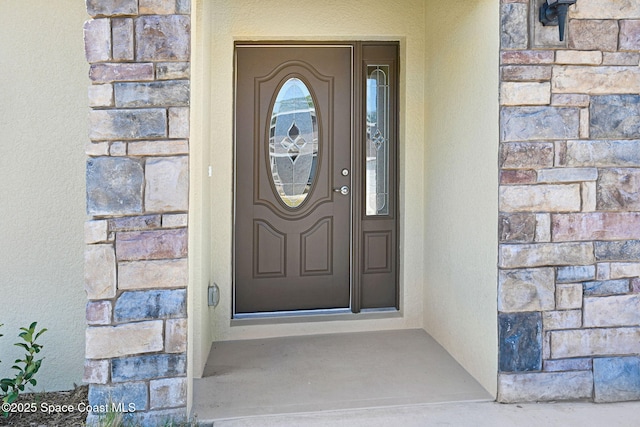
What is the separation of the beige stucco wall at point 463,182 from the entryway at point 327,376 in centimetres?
17

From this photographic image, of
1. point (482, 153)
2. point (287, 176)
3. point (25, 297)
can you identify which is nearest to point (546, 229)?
point (482, 153)

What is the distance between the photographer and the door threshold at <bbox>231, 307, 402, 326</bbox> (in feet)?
12.6

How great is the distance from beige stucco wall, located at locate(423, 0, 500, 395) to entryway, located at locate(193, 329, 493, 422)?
174mm

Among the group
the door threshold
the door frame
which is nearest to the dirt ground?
the door threshold

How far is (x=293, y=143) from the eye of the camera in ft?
13.1

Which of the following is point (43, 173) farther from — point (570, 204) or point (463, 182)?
point (570, 204)

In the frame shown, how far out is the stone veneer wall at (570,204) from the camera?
8.66 ft

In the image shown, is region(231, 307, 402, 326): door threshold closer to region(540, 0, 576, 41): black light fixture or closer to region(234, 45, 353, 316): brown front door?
region(234, 45, 353, 316): brown front door

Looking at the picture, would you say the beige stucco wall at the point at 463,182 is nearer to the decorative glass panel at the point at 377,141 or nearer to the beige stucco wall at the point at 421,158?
the beige stucco wall at the point at 421,158

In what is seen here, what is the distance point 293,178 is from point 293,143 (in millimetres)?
268

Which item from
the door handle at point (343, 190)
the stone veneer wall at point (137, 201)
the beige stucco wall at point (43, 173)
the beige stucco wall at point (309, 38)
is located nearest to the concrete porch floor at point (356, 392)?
the beige stucco wall at point (309, 38)

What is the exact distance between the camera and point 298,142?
3.98 meters

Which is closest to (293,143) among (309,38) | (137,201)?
(309,38)

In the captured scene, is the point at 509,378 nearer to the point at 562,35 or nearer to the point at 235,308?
the point at 562,35
